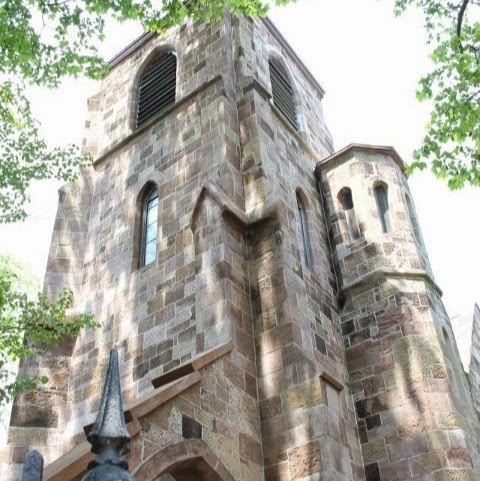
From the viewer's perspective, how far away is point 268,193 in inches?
392

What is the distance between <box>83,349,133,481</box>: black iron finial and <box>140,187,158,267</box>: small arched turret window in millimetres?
8354

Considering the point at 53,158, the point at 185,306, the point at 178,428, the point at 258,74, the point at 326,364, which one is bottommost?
the point at 178,428

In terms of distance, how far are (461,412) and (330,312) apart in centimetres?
257

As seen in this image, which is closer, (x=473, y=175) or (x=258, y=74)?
(x=473, y=175)

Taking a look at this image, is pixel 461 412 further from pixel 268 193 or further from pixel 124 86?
pixel 124 86

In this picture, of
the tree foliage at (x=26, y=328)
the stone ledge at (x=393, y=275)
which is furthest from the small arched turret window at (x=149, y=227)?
the stone ledge at (x=393, y=275)

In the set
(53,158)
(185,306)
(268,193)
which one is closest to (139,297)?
(185,306)

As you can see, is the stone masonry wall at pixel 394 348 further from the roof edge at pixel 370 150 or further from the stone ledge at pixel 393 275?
the roof edge at pixel 370 150

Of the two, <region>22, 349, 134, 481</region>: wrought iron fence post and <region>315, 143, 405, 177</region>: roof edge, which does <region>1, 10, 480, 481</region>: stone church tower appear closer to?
<region>315, 143, 405, 177</region>: roof edge

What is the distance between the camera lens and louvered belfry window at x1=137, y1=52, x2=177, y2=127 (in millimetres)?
13969

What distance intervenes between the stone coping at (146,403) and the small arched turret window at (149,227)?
3611 millimetres

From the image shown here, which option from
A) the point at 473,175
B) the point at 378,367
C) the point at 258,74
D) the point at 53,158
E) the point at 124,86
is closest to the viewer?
the point at 473,175

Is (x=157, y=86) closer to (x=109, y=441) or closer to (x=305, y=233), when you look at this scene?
(x=305, y=233)

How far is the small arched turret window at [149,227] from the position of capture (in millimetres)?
10898
